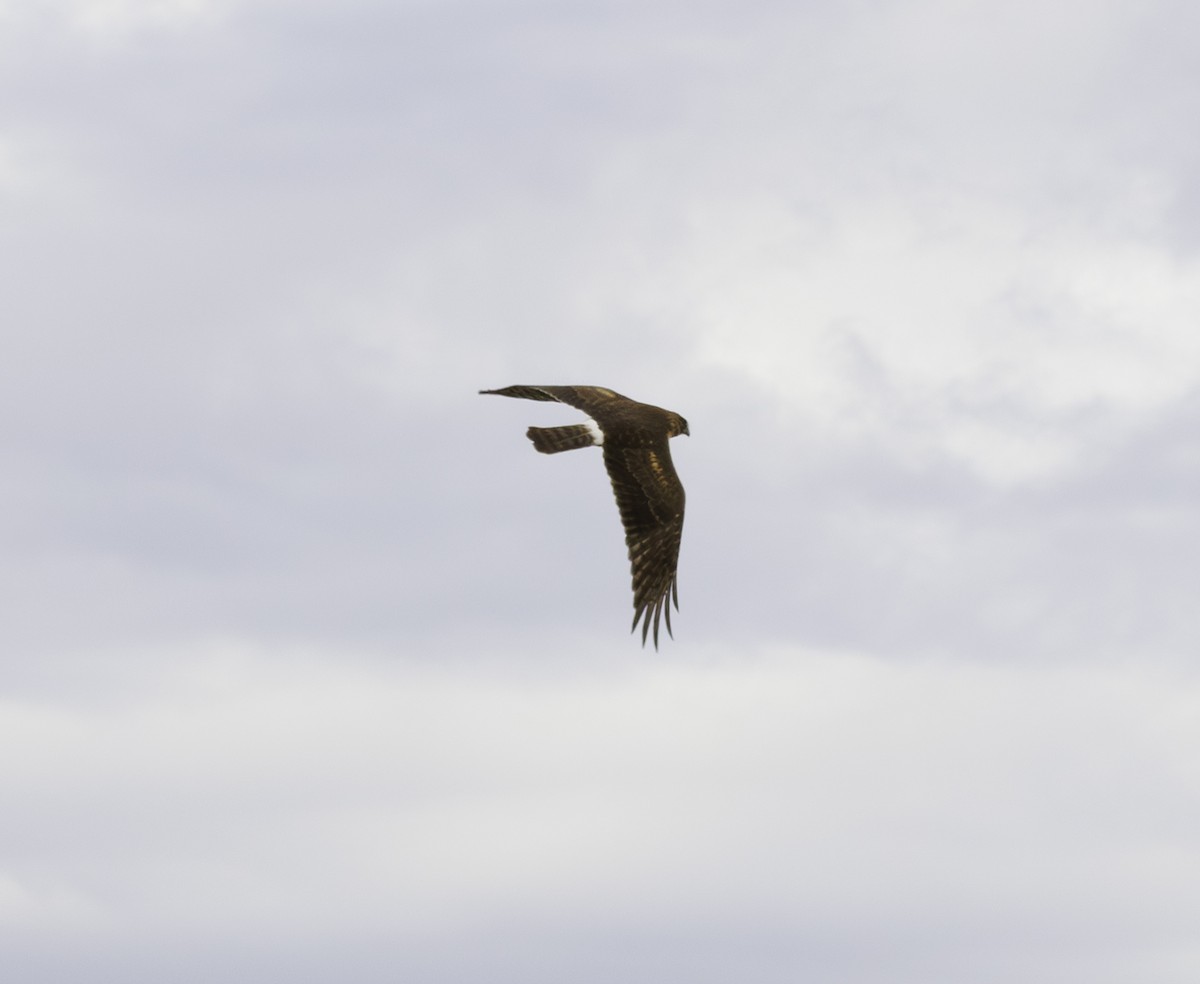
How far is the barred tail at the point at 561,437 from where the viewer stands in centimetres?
2933

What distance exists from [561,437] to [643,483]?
2.29 m

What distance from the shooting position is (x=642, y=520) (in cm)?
3144

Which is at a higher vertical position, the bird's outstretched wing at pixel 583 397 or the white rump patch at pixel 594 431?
the bird's outstretched wing at pixel 583 397

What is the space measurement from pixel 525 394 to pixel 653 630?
18.0ft

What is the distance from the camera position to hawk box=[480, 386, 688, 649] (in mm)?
30688

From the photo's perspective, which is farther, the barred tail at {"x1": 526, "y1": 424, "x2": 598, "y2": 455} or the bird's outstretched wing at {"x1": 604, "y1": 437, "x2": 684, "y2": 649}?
the bird's outstretched wing at {"x1": 604, "y1": 437, "x2": 684, "y2": 649}

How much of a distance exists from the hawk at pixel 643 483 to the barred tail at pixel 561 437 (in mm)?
261

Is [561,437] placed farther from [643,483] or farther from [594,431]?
[643,483]

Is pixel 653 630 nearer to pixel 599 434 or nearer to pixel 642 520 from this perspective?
pixel 642 520

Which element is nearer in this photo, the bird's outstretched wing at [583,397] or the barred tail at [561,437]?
the barred tail at [561,437]

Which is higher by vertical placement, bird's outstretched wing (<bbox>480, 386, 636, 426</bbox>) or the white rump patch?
bird's outstretched wing (<bbox>480, 386, 636, 426</bbox>)

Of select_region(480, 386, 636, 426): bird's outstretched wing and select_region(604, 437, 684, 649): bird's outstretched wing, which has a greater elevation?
select_region(480, 386, 636, 426): bird's outstretched wing

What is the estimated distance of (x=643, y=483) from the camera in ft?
102

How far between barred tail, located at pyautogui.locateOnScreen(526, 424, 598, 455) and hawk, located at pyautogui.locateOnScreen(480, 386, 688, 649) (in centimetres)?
26
